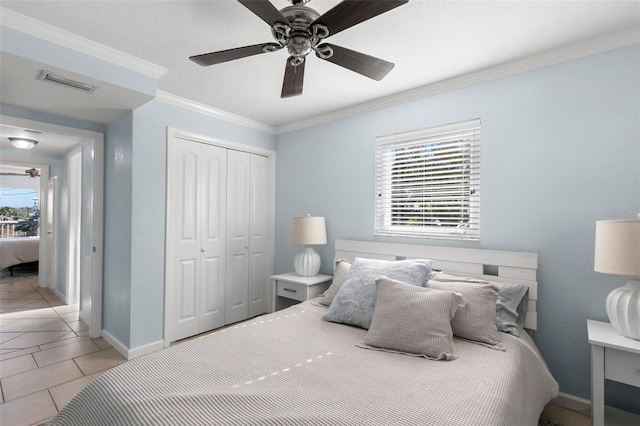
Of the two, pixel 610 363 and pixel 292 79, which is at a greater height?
pixel 292 79

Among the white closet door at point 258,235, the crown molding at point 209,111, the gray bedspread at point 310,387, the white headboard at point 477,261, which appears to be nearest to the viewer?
the gray bedspread at point 310,387

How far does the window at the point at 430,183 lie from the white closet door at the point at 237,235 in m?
1.65

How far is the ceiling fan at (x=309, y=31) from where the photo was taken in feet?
4.29

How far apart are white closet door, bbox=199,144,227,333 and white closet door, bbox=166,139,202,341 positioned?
2.6 inches

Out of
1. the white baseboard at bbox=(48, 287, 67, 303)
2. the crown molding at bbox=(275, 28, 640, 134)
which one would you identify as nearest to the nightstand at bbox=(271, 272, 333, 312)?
the crown molding at bbox=(275, 28, 640, 134)

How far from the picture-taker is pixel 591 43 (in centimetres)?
209

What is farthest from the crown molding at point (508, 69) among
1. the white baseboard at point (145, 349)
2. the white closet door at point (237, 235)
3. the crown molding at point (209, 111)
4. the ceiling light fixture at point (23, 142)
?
the ceiling light fixture at point (23, 142)

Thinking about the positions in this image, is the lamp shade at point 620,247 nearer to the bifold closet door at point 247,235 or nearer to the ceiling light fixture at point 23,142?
the bifold closet door at point 247,235

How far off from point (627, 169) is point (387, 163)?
5.71 ft

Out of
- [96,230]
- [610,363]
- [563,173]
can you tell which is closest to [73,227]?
[96,230]

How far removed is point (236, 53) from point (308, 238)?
203cm

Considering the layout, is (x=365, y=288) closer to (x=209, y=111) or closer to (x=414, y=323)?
(x=414, y=323)

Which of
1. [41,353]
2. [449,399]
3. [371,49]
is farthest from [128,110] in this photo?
[449,399]

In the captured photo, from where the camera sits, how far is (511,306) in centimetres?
211
